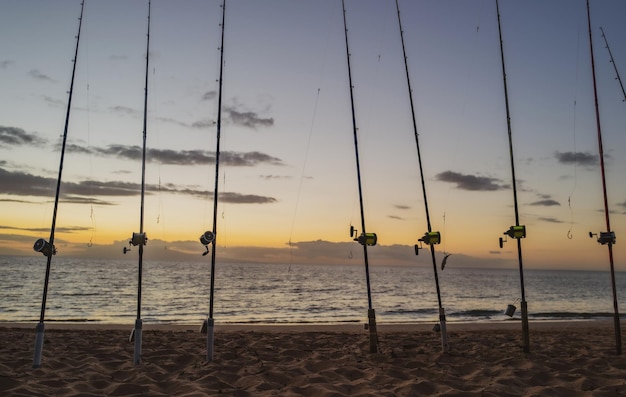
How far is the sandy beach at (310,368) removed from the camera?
780cm

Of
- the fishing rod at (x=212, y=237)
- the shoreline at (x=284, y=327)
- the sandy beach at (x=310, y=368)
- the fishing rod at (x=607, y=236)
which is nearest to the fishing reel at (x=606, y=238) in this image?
the fishing rod at (x=607, y=236)

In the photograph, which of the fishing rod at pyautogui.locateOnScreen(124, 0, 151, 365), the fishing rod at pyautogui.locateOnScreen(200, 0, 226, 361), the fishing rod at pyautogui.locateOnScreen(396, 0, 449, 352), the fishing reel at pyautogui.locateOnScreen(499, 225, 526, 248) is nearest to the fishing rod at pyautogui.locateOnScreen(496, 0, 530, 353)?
the fishing reel at pyautogui.locateOnScreen(499, 225, 526, 248)

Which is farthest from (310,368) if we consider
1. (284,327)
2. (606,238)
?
(284,327)

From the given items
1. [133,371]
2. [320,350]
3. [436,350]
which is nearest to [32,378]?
[133,371]

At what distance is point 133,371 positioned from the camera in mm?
9023

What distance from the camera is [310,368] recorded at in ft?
31.1

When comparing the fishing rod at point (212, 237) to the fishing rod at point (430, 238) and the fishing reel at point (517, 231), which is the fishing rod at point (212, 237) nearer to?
the fishing rod at point (430, 238)

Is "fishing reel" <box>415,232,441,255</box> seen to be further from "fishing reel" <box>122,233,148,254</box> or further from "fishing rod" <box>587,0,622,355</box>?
"fishing reel" <box>122,233,148,254</box>

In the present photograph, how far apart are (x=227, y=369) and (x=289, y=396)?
2.20 metres

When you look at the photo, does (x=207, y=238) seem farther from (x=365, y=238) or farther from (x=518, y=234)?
(x=518, y=234)

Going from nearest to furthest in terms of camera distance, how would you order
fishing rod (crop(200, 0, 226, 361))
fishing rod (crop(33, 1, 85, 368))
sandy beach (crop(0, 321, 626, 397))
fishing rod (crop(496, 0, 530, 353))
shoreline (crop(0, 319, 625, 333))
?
sandy beach (crop(0, 321, 626, 397))
fishing rod (crop(33, 1, 85, 368))
fishing rod (crop(200, 0, 226, 361))
fishing rod (crop(496, 0, 530, 353))
shoreline (crop(0, 319, 625, 333))

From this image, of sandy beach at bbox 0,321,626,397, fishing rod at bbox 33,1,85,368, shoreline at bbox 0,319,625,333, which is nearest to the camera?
sandy beach at bbox 0,321,626,397

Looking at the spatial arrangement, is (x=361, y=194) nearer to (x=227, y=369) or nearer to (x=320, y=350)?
(x=320, y=350)

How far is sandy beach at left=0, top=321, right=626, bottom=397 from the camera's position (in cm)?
780
